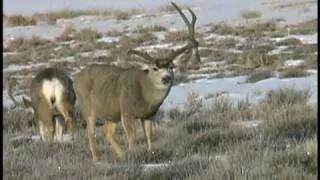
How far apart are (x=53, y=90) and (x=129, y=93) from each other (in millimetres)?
2137

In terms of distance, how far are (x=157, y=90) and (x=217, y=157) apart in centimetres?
186

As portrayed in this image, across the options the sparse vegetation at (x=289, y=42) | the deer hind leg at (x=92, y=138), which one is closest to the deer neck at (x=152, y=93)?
the deer hind leg at (x=92, y=138)

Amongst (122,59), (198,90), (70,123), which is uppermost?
(70,123)

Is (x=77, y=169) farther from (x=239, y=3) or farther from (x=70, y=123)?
(x=239, y=3)

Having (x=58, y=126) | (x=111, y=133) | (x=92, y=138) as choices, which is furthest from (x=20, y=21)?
(x=92, y=138)

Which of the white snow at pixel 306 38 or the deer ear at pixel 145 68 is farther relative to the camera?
the white snow at pixel 306 38

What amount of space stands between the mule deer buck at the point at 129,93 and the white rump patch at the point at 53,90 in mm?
1287

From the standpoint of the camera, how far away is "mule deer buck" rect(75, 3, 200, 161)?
10383mm

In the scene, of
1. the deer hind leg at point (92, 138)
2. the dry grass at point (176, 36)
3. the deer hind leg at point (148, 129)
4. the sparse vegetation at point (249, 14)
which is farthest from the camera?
the sparse vegetation at point (249, 14)

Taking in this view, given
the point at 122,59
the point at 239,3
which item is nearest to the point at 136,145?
the point at 122,59

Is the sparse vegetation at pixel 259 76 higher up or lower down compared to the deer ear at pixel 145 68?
lower down

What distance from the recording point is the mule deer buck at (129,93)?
10383mm

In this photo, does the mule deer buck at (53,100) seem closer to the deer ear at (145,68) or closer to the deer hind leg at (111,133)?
the deer hind leg at (111,133)

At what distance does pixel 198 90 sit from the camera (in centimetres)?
1730
